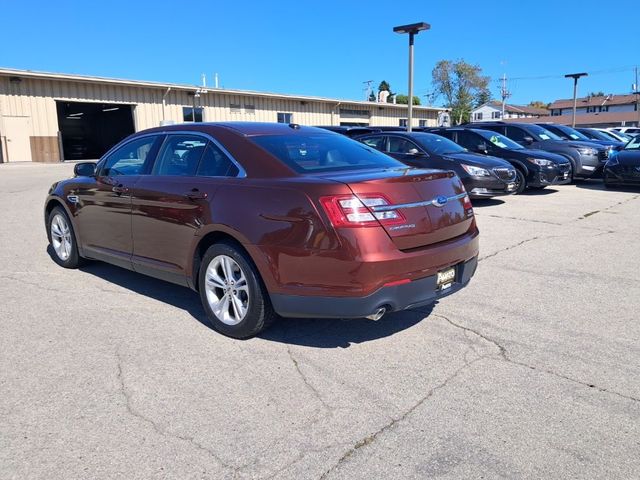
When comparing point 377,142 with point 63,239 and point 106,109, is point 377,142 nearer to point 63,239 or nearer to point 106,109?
point 63,239

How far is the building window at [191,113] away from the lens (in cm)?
3065

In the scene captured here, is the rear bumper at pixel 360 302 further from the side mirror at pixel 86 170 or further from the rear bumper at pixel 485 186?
the rear bumper at pixel 485 186

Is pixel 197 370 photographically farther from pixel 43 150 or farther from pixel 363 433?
pixel 43 150

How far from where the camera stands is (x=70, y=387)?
11.0 feet

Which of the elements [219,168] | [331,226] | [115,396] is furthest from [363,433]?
[219,168]

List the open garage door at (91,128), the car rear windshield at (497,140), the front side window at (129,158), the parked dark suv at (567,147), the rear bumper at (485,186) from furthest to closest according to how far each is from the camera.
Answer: the open garage door at (91,128), the parked dark suv at (567,147), the car rear windshield at (497,140), the rear bumper at (485,186), the front side window at (129,158)

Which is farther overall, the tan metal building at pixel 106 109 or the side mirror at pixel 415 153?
the tan metal building at pixel 106 109

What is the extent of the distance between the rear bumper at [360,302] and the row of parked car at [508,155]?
7.20 meters

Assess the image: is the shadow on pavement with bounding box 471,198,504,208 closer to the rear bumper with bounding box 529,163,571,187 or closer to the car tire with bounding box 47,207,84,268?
the rear bumper with bounding box 529,163,571,187

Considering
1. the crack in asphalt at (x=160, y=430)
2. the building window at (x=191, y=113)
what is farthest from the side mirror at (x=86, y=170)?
the building window at (x=191, y=113)

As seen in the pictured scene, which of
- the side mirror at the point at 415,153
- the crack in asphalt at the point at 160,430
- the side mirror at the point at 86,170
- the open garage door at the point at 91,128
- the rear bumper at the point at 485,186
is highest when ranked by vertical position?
the open garage door at the point at 91,128

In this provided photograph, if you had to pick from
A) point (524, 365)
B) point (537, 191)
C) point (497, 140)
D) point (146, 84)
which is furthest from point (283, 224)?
point (146, 84)

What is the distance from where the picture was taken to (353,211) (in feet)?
11.3

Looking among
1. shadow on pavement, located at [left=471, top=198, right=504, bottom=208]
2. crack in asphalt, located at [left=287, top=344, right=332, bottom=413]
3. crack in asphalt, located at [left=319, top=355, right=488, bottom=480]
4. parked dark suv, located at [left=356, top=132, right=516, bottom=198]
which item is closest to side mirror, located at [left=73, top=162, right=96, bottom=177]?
crack in asphalt, located at [left=287, top=344, right=332, bottom=413]
